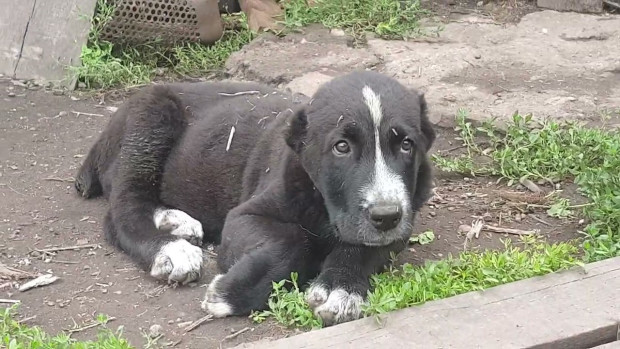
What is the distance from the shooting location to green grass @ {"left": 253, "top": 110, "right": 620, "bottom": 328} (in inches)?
176

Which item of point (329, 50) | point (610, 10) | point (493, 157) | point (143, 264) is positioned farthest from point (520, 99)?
point (143, 264)

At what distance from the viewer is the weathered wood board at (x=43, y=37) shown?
8539 millimetres

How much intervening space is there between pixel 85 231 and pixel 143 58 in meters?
3.32

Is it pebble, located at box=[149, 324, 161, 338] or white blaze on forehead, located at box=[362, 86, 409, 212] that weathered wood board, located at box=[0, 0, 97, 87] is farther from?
white blaze on forehead, located at box=[362, 86, 409, 212]

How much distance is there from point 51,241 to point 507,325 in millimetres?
2922

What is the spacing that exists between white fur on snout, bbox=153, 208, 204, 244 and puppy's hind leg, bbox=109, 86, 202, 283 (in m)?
0.05

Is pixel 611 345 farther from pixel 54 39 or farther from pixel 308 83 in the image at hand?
pixel 54 39

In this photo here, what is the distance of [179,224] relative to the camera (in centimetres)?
577

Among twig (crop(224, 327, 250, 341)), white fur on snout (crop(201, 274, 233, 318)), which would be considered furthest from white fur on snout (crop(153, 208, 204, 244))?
twig (crop(224, 327, 250, 341))

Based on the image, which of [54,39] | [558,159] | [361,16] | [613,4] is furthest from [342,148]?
[613,4]

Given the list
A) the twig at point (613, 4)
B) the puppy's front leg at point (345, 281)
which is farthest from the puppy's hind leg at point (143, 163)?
the twig at point (613, 4)

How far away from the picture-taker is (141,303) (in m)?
4.90

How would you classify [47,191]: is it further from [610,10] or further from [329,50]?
[610,10]

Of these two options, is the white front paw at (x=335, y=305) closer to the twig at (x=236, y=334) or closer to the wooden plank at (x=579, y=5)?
the twig at (x=236, y=334)
